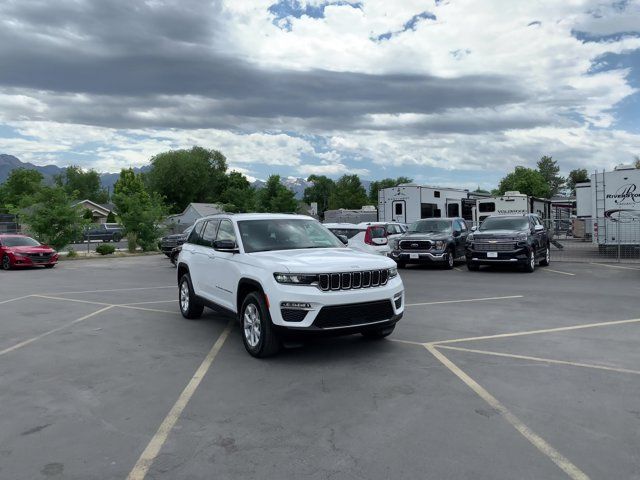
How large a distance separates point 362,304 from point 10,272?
17645mm

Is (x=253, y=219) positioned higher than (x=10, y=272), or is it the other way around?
(x=253, y=219)

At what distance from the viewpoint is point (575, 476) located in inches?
132

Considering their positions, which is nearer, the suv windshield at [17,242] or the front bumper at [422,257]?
the front bumper at [422,257]

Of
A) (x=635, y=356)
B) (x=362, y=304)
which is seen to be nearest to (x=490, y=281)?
(x=635, y=356)

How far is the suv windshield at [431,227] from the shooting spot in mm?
18438

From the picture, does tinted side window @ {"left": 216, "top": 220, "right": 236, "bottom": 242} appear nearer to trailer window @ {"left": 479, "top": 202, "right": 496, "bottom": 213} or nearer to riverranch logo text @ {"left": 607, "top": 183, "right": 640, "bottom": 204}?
riverranch logo text @ {"left": 607, "top": 183, "right": 640, "bottom": 204}

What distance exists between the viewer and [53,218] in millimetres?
25266

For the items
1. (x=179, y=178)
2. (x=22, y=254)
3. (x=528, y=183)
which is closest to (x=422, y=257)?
(x=22, y=254)

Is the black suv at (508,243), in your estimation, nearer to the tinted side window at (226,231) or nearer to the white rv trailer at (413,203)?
the white rv trailer at (413,203)

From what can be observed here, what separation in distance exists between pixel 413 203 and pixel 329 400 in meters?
20.5

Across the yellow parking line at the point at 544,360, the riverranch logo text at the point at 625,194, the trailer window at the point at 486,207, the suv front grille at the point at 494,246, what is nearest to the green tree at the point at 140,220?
the trailer window at the point at 486,207

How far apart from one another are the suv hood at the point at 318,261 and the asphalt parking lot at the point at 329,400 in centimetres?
108

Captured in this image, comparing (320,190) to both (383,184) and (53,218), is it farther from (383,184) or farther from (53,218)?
(53,218)

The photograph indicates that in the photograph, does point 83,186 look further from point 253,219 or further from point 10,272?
point 253,219
